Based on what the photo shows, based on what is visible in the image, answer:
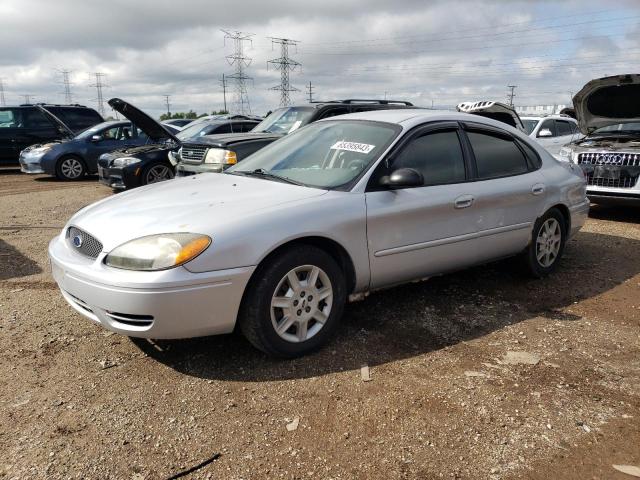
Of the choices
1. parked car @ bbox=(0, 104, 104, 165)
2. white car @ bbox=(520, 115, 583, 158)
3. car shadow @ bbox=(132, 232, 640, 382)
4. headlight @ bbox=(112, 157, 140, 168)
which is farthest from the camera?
parked car @ bbox=(0, 104, 104, 165)

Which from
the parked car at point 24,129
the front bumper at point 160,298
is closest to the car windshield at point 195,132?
the parked car at point 24,129

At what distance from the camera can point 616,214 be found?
336 inches

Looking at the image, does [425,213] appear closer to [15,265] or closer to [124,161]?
[15,265]

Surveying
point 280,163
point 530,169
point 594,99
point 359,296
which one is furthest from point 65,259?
point 594,99

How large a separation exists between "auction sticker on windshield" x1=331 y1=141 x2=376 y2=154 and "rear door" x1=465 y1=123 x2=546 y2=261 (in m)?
0.99

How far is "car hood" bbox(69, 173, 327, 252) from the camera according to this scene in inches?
118

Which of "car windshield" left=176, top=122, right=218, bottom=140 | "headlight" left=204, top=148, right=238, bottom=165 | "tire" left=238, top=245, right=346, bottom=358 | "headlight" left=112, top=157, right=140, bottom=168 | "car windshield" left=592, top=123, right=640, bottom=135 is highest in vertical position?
"car windshield" left=176, top=122, right=218, bottom=140

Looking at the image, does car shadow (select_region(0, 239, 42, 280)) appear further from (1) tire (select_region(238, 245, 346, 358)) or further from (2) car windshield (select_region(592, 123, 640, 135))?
(2) car windshield (select_region(592, 123, 640, 135))

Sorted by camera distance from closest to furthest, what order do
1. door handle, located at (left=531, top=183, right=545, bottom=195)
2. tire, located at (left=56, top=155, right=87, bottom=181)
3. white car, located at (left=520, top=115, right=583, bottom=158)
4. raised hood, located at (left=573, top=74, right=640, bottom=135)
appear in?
1. door handle, located at (left=531, top=183, right=545, bottom=195)
2. raised hood, located at (left=573, top=74, right=640, bottom=135)
3. white car, located at (left=520, top=115, right=583, bottom=158)
4. tire, located at (left=56, top=155, right=87, bottom=181)

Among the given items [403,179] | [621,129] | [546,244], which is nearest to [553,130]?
[621,129]

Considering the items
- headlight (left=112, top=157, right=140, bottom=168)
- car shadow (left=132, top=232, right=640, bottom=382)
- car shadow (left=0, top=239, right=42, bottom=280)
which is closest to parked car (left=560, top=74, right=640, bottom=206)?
car shadow (left=132, top=232, right=640, bottom=382)

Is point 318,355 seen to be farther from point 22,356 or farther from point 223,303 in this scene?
point 22,356

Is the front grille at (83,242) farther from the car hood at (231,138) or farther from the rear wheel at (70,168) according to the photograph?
the rear wheel at (70,168)

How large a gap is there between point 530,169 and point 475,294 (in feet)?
4.12
